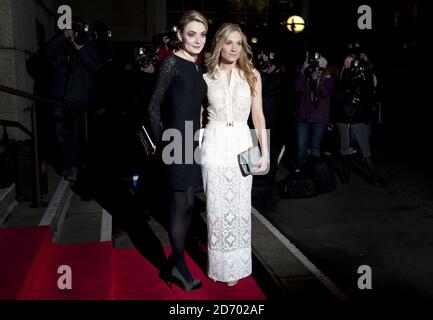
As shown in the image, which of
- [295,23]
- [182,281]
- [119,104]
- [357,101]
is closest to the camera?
[182,281]

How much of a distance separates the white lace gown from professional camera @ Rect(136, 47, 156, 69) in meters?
Answer: 2.69

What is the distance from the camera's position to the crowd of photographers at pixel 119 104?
251 inches

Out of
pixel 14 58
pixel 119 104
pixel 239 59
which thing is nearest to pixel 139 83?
pixel 119 104

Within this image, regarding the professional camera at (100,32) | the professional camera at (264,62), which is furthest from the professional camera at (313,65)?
the professional camera at (100,32)

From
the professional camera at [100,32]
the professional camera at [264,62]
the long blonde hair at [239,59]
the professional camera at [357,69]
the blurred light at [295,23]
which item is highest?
the blurred light at [295,23]

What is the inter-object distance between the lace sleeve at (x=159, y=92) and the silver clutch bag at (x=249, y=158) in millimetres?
657

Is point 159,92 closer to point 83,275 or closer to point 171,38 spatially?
point 83,275

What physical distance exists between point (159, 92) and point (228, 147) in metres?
0.67

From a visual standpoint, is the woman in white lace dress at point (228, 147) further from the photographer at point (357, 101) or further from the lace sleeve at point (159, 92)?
the photographer at point (357, 101)

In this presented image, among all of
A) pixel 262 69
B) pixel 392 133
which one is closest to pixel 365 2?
pixel 392 133

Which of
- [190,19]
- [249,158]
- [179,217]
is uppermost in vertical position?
[190,19]

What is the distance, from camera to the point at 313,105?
298 inches
